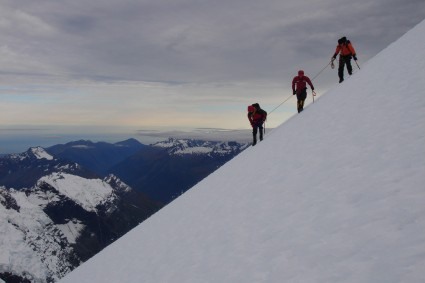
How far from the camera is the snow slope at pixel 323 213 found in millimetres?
5293

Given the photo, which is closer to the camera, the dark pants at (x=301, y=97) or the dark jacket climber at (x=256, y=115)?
the dark jacket climber at (x=256, y=115)

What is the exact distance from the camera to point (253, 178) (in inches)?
551

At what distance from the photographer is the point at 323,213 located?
7195 millimetres

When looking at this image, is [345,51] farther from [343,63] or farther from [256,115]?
[256,115]

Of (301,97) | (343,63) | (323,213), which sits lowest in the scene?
(323,213)

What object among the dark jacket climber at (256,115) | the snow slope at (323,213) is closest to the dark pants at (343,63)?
the snow slope at (323,213)

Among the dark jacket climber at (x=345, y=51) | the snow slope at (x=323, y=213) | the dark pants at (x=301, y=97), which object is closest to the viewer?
the snow slope at (x=323, y=213)

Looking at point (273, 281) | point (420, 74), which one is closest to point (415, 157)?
point (273, 281)

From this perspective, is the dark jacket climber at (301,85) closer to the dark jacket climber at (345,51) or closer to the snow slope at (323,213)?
the dark jacket climber at (345,51)

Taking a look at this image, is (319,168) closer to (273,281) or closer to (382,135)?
(382,135)

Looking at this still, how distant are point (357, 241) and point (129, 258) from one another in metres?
10.4

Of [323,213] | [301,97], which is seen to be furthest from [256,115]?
[323,213]

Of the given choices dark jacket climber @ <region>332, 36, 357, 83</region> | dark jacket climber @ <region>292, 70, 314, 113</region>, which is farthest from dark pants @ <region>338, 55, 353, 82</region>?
dark jacket climber @ <region>292, 70, 314, 113</region>

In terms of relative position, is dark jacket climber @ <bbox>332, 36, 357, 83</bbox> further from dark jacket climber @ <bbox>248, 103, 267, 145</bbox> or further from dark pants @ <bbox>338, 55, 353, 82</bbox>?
dark jacket climber @ <bbox>248, 103, 267, 145</bbox>
